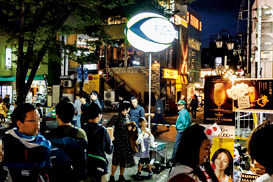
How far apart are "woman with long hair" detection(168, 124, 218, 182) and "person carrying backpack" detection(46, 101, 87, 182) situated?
1.61 metres

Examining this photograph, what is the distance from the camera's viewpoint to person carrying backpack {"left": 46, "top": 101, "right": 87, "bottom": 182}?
3.19 metres

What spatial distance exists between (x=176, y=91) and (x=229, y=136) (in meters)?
24.1

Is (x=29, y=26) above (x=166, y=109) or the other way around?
above

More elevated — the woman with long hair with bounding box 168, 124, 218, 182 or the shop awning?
the shop awning

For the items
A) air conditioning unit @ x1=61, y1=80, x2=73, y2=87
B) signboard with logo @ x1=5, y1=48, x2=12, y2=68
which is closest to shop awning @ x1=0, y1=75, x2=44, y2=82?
signboard with logo @ x1=5, y1=48, x2=12, y2=68

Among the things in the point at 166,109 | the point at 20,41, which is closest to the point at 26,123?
the point at 20,41

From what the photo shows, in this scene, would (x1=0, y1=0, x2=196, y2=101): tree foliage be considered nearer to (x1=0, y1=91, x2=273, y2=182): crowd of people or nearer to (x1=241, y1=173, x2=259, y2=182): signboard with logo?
(x1=0, y1=91, x2=273, y2=182): crowd of people

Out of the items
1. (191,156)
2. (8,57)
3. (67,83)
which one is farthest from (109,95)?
(191,156)

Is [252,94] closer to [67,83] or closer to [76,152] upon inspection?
[76,152]

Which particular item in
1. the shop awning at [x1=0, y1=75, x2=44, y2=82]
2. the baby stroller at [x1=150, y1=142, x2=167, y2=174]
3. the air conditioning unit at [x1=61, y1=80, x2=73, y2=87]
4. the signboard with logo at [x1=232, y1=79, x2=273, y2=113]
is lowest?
the baby stroller at [x1=150, y1=142, x2=167, y2=174]

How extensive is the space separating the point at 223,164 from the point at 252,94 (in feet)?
5.16

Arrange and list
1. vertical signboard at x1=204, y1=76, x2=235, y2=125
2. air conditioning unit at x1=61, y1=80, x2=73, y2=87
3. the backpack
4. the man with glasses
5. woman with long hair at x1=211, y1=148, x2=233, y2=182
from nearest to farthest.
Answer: the man with glasses → the backpack → woman with long hair at x1=211, y1=148, x2=233, y2=182 → vertical signboard at x1=204, y1=76, x2=235, y2=125 → air conditioning unit at x1=61, y1=80, x2=73, y2=87

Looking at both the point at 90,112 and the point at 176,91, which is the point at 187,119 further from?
the point at 176,91

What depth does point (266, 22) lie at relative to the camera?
Result: 20.3ft
